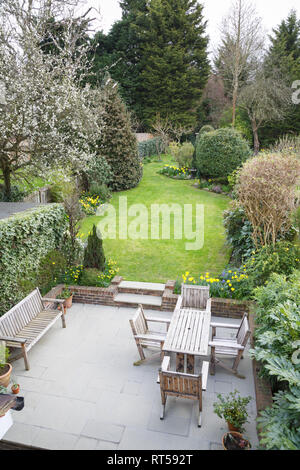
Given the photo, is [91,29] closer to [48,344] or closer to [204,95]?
[48,344]

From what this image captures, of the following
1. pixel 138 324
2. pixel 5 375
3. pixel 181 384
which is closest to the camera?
pixel 181 384


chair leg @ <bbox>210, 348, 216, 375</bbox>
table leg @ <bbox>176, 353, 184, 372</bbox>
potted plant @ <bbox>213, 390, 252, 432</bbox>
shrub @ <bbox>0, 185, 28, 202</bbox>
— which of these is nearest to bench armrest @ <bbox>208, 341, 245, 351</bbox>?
chair leg @ <bbox>210, 348, 216, 375</bbox>

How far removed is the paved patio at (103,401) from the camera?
13.4ft

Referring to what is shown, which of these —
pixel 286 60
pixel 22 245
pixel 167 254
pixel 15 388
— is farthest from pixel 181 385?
pixel 286 60

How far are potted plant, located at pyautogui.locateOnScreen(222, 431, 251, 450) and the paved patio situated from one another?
180mm

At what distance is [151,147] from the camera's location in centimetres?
2670

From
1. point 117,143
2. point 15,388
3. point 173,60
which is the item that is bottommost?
point 15,388

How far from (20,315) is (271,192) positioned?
556 centimetres

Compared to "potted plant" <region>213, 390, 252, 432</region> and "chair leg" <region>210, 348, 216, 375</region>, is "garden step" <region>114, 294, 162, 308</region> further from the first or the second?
"potted plant" <region>213, 390, 252, 432</region>

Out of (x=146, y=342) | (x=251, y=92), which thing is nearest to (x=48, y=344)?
(x=146, y=342)

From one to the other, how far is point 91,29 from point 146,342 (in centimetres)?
1483

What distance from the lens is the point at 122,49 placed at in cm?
3148

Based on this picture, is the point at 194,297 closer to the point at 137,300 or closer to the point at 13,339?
the point at 137,300

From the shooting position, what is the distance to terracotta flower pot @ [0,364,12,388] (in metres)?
4.84
